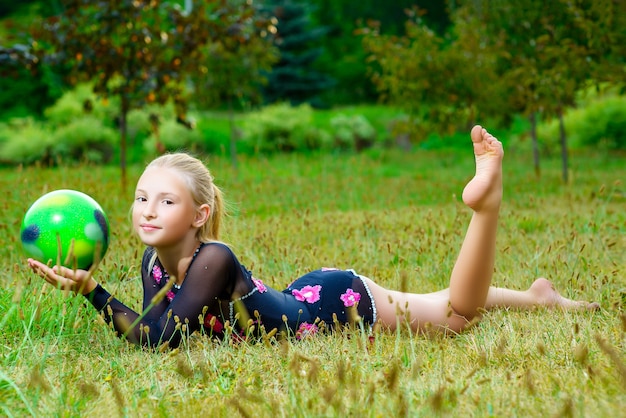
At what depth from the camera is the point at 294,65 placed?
2662 centimetres

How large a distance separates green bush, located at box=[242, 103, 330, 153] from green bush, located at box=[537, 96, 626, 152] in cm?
559

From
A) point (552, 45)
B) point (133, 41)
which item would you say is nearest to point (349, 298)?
point (133, 41)

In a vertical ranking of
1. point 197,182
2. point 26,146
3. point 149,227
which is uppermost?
point 197,182

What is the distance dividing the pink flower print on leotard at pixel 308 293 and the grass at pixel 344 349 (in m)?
0.25

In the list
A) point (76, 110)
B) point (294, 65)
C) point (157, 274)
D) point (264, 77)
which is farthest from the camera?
point (294, 65)

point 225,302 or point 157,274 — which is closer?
point 225,302

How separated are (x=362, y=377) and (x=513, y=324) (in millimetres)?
1138

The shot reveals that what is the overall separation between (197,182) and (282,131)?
567 inches

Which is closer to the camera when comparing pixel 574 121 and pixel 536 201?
pixel 536 201

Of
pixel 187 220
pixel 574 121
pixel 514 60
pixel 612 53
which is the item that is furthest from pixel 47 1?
pixel 187 220

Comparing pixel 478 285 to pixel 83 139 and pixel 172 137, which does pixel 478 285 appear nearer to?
pixel 172 137

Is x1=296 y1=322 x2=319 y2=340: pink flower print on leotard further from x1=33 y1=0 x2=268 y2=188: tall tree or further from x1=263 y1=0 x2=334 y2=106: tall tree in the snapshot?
x1=263 y1=0 x2=334 y2=106: tall tree

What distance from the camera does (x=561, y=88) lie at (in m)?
9.45

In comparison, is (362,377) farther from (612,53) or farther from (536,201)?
(612,53)
